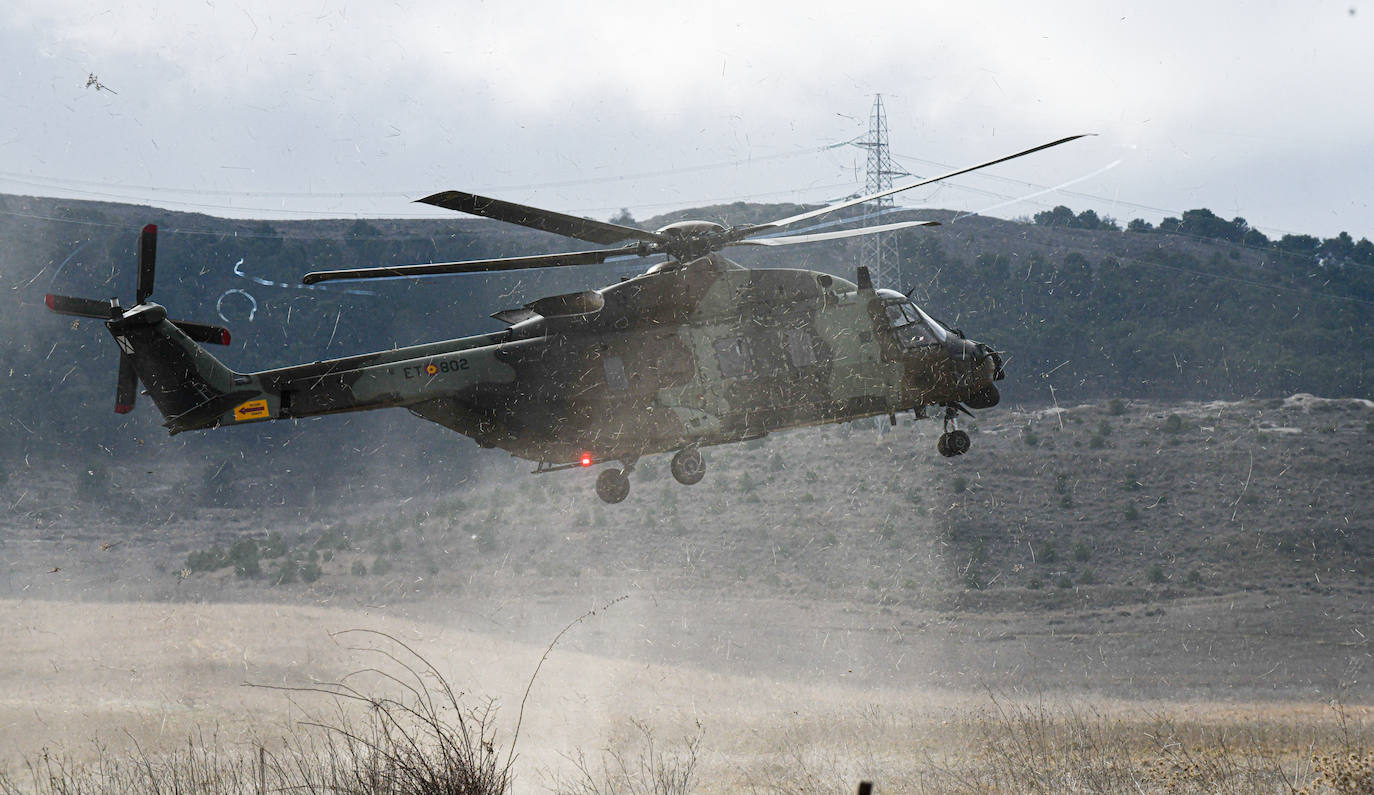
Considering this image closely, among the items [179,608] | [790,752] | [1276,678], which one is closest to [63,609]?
[179,608]

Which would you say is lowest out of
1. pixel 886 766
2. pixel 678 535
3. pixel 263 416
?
pixel 886 766

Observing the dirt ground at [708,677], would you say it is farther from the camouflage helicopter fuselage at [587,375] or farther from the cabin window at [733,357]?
the cabin window at [733,357]

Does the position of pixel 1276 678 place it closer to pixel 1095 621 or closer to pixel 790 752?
pixel 1095 621

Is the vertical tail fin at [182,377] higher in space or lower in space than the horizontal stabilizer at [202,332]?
lower

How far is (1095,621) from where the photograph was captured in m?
79.6

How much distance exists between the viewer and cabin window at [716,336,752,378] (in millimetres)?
18234

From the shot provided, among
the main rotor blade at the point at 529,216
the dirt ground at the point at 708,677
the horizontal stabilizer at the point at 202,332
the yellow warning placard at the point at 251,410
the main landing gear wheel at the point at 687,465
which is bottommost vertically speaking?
the dirt ground at the point at 708,677

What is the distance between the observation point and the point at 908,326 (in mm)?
19719

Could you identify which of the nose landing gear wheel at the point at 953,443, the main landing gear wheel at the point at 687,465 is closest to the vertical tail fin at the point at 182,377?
the main landing gear wheel at the point at 687,465

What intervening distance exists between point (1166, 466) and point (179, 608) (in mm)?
77776

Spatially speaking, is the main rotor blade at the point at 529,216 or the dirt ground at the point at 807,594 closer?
the main rotor blade at the point at 529,216

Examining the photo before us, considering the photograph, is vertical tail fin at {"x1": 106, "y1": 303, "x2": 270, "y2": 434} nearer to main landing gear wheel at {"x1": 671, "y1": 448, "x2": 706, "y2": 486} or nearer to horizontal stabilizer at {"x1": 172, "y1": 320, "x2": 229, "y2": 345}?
horizontal stabilizer at {"x1": 172, "y1": 320, "x2": 229, "y2": 345}

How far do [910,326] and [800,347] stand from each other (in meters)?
2.48

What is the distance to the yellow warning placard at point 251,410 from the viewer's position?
59.0 ft
